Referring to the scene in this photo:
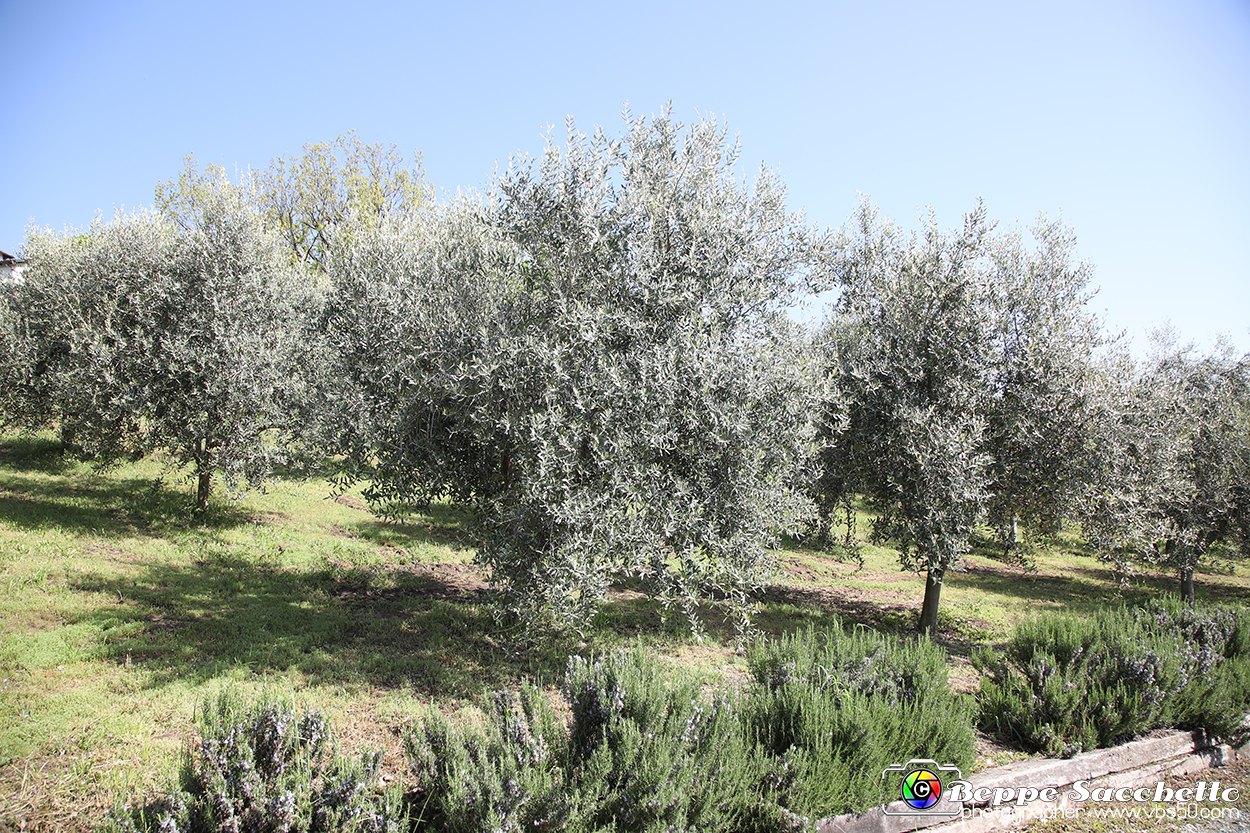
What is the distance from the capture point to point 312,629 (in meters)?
9.83

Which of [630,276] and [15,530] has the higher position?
[630,276]

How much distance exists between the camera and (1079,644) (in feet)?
24.7

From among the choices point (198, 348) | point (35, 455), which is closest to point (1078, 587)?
point (198, 348)

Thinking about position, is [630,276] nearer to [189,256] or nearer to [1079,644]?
[1079,644]

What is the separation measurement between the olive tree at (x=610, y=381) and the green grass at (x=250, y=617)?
73.2 inches

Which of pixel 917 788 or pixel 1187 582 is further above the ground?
pixel 917 788

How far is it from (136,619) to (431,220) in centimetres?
856

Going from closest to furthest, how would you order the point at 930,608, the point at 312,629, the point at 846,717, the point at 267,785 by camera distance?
the point at 267,785 < the point at 846,717 < the point at 312,629 < the point at 930,608

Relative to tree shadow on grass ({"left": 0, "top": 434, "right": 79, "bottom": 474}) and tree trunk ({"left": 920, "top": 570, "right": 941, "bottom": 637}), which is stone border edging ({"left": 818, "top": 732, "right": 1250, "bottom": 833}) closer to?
tree trunk ({"left": 920, "top": 570, "right": 941, "bottom": 637})

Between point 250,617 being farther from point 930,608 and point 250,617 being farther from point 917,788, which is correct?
point 930,608

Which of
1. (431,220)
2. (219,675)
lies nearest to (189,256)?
Answer: (431,220)

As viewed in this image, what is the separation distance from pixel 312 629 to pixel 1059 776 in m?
10.2

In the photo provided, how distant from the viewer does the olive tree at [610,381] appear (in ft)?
23.9

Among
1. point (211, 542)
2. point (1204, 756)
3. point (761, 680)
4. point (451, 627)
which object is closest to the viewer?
point (761, 680)
